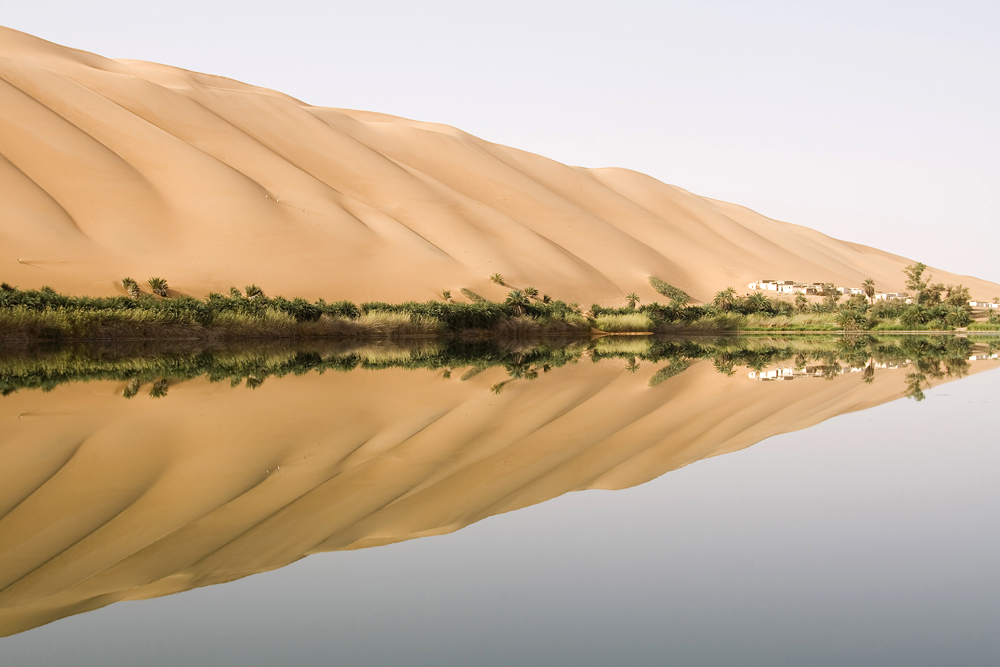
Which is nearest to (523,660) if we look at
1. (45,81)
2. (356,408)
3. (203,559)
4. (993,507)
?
(203,559)

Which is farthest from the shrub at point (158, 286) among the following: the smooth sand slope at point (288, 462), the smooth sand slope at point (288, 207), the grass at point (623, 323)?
the smooth sand slope at point (288, 462)

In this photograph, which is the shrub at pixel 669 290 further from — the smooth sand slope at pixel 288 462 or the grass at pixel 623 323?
the smooth sand slope at pixel 288 462

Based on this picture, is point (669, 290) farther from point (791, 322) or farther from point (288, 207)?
point (288, 207)

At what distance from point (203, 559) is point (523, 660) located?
2.29 m

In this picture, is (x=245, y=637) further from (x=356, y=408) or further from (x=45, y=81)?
(x=45, y=81)

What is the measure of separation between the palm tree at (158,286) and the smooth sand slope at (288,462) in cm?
2455

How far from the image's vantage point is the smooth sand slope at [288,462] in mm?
5410

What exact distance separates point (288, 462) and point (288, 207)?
151 ft

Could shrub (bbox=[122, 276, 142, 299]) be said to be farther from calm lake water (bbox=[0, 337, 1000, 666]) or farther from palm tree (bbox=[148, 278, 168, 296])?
calm lake water (bbox=[0, 337, 1000, 666])

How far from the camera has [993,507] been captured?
258 inches

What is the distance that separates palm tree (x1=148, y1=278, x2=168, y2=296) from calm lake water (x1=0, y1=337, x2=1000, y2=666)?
2723 centimetres

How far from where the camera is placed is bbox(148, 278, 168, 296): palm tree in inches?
1545

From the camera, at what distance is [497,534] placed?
593 cm

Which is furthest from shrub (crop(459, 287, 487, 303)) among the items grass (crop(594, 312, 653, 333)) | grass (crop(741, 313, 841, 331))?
grass (crop(741, 313, 841, 331))
